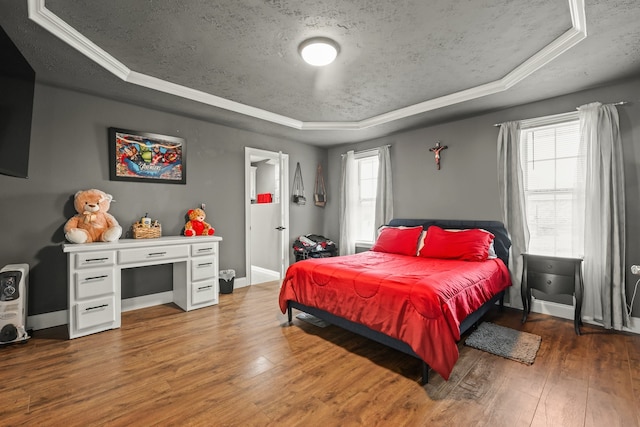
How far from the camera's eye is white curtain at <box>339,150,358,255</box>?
5.33 metres

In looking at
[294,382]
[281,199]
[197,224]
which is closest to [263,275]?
[281,199]

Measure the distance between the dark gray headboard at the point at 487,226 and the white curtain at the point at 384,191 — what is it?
378 mm

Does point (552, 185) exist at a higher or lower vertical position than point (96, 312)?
higher

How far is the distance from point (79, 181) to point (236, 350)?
2.52 meters

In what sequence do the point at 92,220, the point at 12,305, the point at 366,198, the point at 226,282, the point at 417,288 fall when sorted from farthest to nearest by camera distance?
the point at 366,198 → the point at 226,282 → the point at 92,220 → the point at 12,305 → the point at 417,288

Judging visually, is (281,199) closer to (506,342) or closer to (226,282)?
(226,282)

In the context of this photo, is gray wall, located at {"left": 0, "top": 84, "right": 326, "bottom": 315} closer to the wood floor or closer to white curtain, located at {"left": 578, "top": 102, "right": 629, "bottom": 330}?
the wood floor

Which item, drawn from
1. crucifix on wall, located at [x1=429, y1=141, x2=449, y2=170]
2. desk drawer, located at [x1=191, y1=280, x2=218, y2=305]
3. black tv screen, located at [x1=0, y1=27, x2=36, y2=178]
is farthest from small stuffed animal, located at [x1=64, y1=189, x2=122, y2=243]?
crucifix on wall, located at [x1=429, y1=141, x2=449, y2=170]

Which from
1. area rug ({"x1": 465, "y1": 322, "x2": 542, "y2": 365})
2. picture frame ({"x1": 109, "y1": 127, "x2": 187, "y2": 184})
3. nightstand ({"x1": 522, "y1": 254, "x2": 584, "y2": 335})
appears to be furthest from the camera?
picture frame ({"x1": 109, "y1": 127, "x2": 187, "y2": 184})

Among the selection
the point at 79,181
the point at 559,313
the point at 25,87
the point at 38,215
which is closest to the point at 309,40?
the point at 25,87

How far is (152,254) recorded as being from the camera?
126 inches

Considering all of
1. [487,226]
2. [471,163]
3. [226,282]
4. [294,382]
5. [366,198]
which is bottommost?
[294,382]

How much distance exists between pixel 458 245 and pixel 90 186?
13.6ft

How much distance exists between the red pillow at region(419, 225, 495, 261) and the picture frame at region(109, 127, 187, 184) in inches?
130
